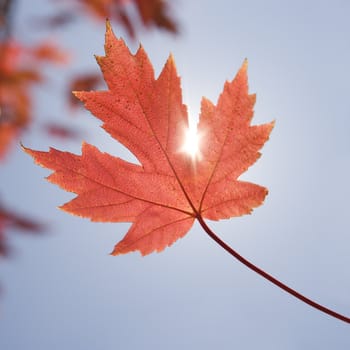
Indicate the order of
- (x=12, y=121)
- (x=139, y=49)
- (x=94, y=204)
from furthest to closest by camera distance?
(x=12, y=121) → (x=94, y=204) → (x=139, y=49)

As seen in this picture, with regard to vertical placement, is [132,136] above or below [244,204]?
above

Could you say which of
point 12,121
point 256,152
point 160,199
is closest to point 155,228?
point 160,199

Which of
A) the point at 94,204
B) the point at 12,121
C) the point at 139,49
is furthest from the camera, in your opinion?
the point at 12,121

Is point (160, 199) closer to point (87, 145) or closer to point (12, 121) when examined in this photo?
point (87, 145)

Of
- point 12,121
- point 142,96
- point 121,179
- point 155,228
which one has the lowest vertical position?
point 155,228

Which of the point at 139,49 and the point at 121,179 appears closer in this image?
the point at 139,49
